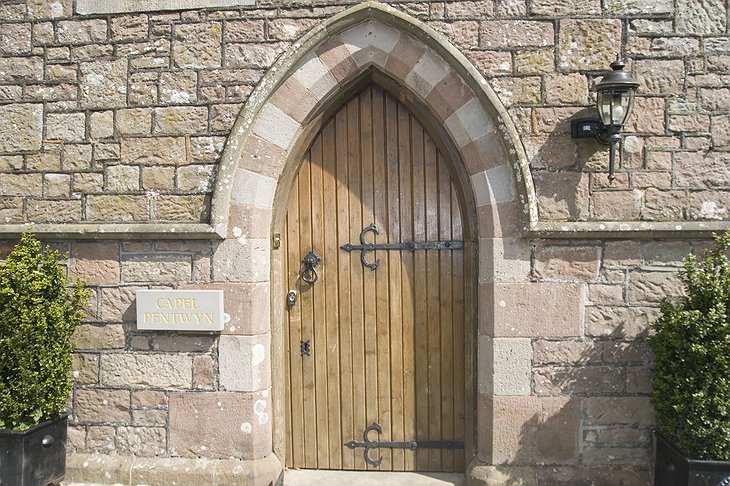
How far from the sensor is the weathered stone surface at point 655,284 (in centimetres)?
316

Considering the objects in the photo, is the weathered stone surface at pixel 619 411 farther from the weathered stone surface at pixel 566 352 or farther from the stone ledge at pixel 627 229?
the stone ledge at pixel 627 229

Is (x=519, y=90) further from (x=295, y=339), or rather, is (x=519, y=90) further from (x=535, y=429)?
(x=295, y=339)

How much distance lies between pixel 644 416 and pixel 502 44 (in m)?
2.44

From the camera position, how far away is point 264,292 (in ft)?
11.0

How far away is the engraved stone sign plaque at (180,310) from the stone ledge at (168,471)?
87 cm

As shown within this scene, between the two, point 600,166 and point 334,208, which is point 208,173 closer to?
point 334,208

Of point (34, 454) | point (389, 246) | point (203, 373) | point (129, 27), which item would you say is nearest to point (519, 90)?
point (389, 246)

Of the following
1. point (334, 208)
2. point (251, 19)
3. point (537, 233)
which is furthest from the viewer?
point (334, 208)

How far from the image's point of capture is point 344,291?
358 centimetres

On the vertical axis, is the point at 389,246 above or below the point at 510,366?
above

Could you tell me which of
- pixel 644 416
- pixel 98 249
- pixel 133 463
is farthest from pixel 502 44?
pixel 133 463

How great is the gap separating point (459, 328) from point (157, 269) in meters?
2.04

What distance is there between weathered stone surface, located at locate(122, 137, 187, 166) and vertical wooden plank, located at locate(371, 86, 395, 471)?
1278mm

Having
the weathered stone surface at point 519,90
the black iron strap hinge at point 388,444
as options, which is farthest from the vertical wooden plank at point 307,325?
Result: the weathered stone surface at point 519,90
